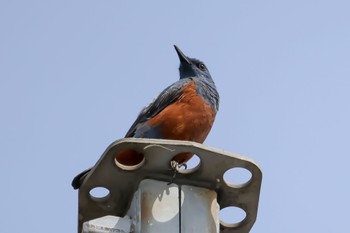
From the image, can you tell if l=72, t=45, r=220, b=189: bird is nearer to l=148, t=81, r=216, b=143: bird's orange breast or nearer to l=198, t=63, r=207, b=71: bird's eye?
l=148, t=81, r=216, b=143: bird's orange breast

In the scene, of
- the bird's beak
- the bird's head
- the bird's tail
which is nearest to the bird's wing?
the bird's head

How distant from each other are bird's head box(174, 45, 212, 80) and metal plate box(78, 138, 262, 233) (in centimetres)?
290

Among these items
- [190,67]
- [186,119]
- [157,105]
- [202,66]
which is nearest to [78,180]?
[186,119]

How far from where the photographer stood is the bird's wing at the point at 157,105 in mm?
7727

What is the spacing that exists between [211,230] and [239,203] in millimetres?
536

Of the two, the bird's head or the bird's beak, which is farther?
the bird's beak

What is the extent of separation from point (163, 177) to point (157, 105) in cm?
200

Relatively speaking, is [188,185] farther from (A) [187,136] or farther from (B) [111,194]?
(A) [187,136]

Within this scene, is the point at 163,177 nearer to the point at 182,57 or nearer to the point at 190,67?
the point at 190,67

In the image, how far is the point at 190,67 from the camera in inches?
354

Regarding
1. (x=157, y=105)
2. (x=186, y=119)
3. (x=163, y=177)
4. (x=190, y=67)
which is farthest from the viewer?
(x=190, y=67)

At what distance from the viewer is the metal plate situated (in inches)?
224

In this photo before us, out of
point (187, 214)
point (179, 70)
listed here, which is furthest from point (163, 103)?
point (187, 214)

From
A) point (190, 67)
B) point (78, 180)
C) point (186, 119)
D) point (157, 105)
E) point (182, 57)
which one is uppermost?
point (182, 57)
